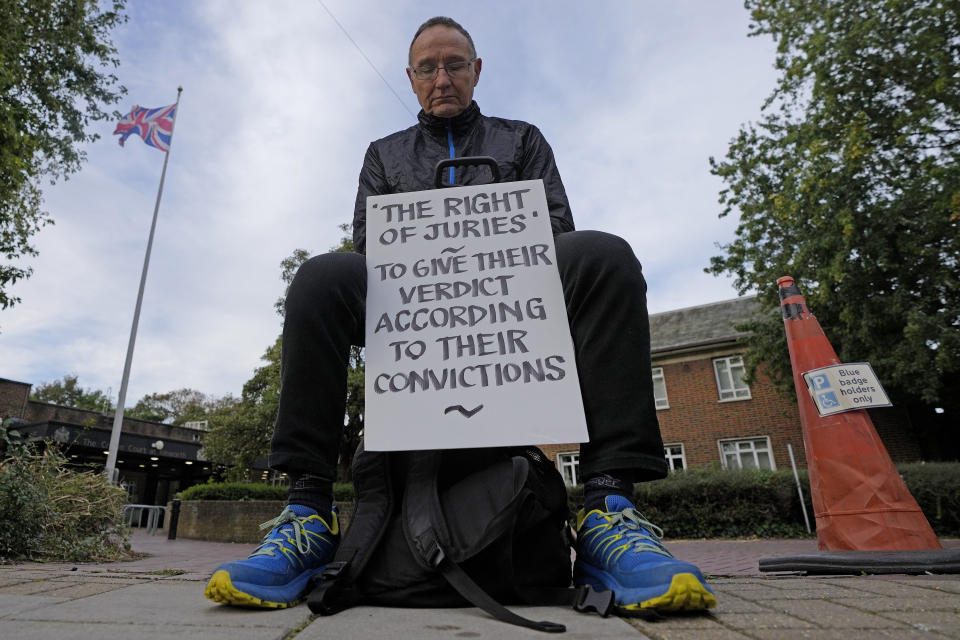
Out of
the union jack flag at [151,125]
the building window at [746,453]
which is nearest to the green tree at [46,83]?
the union jack flag at [151,125]

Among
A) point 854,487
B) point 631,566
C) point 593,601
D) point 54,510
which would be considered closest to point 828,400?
point 854,487

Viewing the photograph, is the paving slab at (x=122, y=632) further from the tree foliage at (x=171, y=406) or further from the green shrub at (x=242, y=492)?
the tree foliage at (x=171, y=406)

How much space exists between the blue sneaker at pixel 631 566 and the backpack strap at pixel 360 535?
1.79 feet

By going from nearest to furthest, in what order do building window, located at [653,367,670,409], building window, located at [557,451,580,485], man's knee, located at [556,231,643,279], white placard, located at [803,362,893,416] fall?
man's knee, located at [556,231,643,279], white placard, located at [803,362,893,416], building window, located at [653,367,670,409], building window, located at [557,451,580,485]

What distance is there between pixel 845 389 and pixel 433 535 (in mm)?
3566

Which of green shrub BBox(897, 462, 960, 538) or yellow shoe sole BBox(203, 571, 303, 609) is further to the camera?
green shrub BBox(897, 462, 960, 538)

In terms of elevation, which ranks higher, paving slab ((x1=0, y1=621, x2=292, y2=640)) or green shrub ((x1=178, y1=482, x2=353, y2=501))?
green shrub ((x1=178, y1=482, x2=353, y2=501))

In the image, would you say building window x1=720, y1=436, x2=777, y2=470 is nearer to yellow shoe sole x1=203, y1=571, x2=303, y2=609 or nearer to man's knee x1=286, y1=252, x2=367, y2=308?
man's knee x1=286, y1=252, x2=367, y2=308

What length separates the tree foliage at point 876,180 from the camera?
1084 cm

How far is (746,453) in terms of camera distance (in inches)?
739

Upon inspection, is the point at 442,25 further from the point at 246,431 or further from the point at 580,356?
the point at 246,431

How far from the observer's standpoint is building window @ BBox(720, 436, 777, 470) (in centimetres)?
1838

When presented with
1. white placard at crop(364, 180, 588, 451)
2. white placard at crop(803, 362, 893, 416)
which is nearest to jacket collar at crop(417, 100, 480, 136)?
white placard at crop(364, 180, 588, 451)

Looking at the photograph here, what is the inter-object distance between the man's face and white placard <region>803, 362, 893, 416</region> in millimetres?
3175
